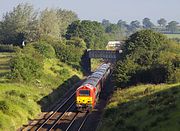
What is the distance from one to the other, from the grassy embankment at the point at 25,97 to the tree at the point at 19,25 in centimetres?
3749

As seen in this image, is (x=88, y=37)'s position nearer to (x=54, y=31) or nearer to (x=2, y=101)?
(x=54, y=31)

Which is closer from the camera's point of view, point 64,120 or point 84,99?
point 64,120

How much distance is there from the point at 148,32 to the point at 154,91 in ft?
106

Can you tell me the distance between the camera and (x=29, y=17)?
11638cm

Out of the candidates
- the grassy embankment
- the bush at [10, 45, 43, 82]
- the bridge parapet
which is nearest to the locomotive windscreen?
the grassy embankment

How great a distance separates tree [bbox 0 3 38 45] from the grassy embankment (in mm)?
37492

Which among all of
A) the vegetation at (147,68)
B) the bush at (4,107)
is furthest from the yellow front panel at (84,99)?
the vegetation at (147,68)

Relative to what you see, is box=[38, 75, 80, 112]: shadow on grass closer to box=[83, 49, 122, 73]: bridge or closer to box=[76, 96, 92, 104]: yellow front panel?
box=[76, 96, 92, 104]: yellow front panel

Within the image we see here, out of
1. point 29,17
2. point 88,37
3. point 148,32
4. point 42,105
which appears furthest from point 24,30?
point 42,105

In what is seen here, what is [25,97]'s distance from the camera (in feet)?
155

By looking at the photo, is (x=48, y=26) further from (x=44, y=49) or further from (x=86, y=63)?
(x=44, y=49)

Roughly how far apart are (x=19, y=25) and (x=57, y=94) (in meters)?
60.9

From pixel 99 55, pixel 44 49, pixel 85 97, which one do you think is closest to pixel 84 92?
pixel 85 97

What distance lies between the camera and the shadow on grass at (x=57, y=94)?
163ft
